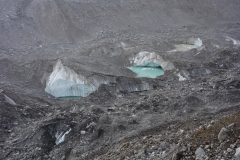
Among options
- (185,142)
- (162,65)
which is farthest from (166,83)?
(185,142)

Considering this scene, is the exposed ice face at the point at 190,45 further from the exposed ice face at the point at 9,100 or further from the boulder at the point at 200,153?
the boulder at the point at 200,153

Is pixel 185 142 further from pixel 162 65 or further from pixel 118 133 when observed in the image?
pixel 162 65

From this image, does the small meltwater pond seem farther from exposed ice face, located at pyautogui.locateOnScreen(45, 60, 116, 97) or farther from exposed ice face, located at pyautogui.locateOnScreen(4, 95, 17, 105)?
exposed ice face, located at pyautogui.locateOnScreen(4, 95, 17, 105)

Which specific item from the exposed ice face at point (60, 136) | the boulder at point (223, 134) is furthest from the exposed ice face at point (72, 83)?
the boulder at point (223, 134)

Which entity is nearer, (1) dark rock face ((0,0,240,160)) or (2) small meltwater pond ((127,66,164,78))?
(1) dark rock face ((0,0,240,160))

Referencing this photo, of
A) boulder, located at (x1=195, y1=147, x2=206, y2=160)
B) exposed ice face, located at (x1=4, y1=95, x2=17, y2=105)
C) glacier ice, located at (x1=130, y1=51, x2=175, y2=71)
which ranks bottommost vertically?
glacier ice, located at (x1=130, y1=51, x2=175, y2=71)

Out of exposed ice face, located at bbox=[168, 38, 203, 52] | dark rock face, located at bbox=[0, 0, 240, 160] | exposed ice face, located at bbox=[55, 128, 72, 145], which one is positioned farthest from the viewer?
exposed ice face, located at bbox=[168, 38, 203, 52]

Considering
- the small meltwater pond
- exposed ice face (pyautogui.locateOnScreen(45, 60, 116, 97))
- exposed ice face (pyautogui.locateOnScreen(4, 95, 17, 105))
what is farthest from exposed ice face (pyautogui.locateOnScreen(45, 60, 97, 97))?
the small meltwater pond

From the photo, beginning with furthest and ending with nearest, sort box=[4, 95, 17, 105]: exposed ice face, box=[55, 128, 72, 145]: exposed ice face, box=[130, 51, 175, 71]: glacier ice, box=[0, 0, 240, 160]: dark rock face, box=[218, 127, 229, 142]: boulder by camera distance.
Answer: box=[130, 51, 175, 71]: glacier ice
box=[4, 95, 17, 105]: exposed ice face
box=[55, 128, 72, 145]: exposed ice face
box=[0, 0, 240, 160]: dark rock face
box=[218, 127, 229, 142]: boulder

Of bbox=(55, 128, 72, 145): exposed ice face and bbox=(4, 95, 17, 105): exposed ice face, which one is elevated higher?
bbox=(4, 95, 17, 105): exposed ice face
